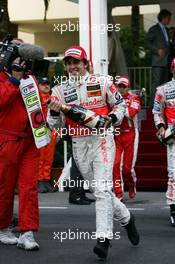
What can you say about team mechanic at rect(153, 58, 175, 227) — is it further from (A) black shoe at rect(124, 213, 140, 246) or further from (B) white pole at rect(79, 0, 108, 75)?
(B) white pole at rect(79, 0, 108, 75)

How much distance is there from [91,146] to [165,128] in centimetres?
233

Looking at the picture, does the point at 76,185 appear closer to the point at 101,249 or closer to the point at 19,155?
the point at 19,155

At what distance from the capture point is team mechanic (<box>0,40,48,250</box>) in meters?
8.30

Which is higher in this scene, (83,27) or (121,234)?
(83,27)

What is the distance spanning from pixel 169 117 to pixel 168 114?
4 centimetres

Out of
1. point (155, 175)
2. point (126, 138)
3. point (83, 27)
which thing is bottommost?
point (155, 175)

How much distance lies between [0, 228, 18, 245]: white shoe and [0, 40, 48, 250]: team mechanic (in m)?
0.15

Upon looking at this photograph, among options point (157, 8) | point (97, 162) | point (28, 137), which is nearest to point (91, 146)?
point (97, 162)

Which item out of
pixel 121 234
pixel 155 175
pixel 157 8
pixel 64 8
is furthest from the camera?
pixel 64 8

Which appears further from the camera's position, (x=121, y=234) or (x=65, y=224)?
(x=65, y=224)

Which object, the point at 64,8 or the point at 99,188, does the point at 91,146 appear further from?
the point at 64,8

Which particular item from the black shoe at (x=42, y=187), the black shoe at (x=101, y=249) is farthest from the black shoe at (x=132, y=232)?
the black shoe at (x=42, y=187)

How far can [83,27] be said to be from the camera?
605 inches

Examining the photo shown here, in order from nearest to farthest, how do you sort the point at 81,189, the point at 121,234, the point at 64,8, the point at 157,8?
the point at 121,234 < the point at 81,189 < the point at 157,8 < the point at 64,8
